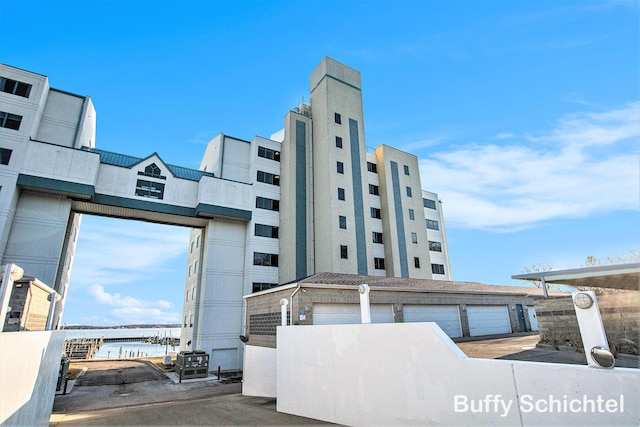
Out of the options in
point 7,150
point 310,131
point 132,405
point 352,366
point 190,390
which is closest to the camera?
point 352,366

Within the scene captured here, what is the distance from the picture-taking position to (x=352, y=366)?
8.45m

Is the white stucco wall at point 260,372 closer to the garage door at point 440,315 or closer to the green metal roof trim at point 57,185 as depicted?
the garage door at point 440,315

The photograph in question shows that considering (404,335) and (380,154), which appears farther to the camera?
(380,154)

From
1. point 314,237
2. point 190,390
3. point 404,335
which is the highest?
point 314,237

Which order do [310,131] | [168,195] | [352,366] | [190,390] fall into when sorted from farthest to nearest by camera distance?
1. [310,131]
2. [168,195]
3. [190,390]
4. [352,366]

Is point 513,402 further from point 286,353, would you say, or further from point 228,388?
point 228,388

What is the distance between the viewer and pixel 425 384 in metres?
6.61

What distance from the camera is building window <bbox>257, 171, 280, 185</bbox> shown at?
30.8 metres

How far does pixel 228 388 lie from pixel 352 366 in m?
14.3

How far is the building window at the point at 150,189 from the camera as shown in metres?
25.7

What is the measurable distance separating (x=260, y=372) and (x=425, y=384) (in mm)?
11350

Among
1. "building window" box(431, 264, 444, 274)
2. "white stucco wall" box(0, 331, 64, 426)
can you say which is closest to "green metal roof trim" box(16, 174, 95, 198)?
"white stucco wall" box(0, 331, 64, 426)

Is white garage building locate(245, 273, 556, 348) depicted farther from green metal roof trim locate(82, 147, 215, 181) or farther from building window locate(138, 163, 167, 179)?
green metal roof trim locate(82, 147, 215, 181)

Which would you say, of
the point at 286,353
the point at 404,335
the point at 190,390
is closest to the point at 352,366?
the point at 404,335
